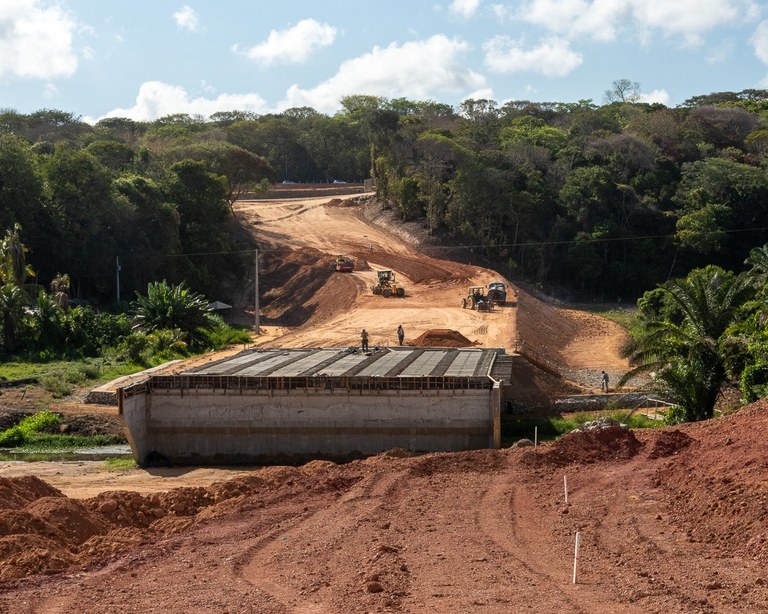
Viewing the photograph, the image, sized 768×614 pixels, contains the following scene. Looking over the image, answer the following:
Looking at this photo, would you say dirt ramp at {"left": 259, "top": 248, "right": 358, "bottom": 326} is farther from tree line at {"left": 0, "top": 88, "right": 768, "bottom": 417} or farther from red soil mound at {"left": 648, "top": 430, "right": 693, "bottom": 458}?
red soil mound at {"left": 648, "top": 430, "right": 693, "bottom": 458}

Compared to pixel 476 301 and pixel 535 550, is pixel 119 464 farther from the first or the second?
pixel 476 301

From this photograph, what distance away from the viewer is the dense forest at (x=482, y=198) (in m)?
63.1

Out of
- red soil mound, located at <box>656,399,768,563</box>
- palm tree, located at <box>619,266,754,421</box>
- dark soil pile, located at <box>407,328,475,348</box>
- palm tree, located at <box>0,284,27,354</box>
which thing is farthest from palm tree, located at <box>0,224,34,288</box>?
red soil mound, located at <box>656,399,768,563</box>

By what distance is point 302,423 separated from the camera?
33.8 m

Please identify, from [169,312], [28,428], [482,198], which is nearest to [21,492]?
[28,428]

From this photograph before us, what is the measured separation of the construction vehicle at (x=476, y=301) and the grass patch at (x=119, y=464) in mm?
30171

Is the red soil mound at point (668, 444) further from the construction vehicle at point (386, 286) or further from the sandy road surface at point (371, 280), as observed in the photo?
the construction vehicle at point (386, 286)

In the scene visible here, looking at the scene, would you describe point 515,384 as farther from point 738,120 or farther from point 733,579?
point 738,120

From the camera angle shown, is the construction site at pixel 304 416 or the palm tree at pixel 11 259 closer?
the construction site at pixel 304 416

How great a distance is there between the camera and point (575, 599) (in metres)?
15.2

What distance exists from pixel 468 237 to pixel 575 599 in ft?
216

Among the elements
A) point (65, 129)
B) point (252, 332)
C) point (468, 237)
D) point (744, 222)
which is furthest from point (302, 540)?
point (65, 129)

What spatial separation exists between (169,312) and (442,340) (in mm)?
13837

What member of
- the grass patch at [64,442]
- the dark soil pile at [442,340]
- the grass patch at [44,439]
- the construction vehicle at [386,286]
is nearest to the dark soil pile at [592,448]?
the grass patch at [64,442]
